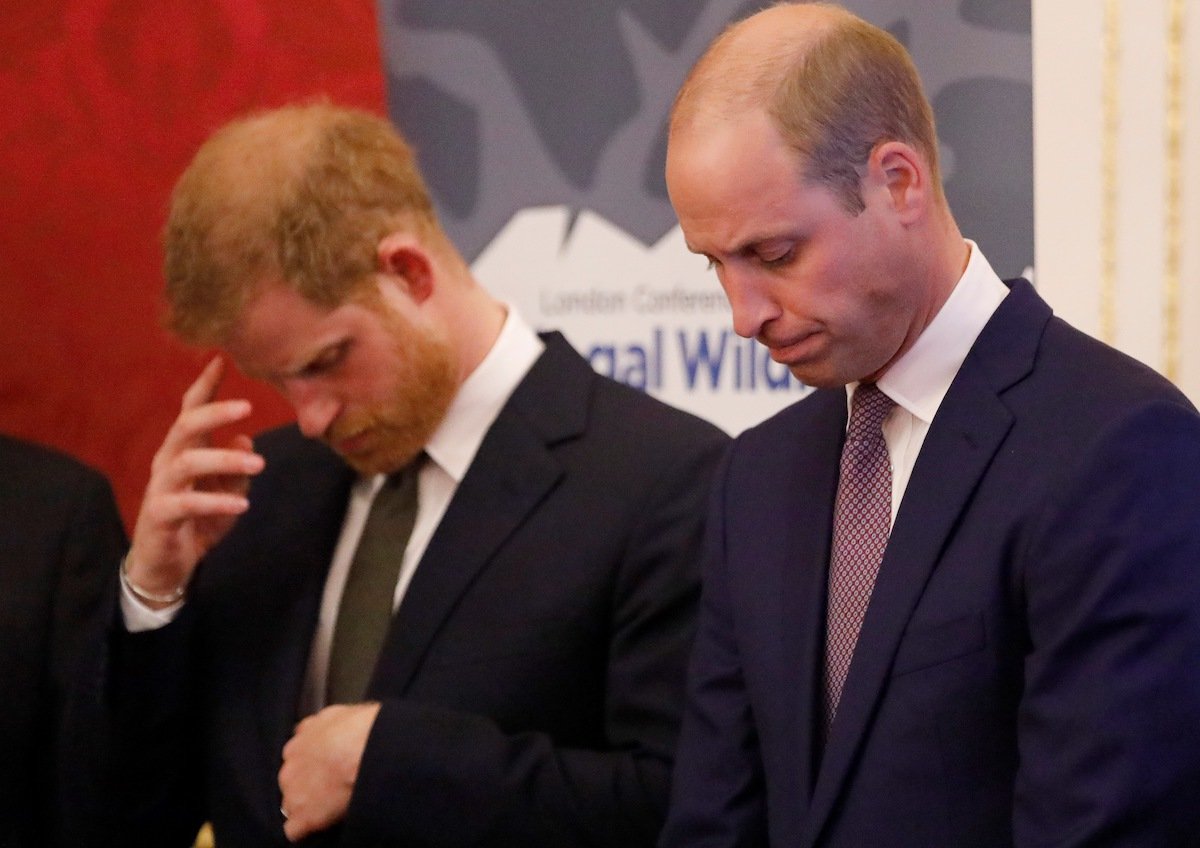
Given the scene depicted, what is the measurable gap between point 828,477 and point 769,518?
9cm

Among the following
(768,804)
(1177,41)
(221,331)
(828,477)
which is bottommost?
(768,804)

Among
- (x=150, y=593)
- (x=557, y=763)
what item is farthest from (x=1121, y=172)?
(x=150, y=593)

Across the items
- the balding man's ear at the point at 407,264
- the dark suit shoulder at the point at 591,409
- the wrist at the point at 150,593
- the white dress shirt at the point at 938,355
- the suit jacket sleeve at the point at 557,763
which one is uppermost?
the balding man's ear at the point at 407,264

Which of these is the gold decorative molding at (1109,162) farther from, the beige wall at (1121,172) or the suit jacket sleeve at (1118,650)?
the suit jacket sleeve at (1118,650)

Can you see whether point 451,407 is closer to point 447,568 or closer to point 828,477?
point 447,568

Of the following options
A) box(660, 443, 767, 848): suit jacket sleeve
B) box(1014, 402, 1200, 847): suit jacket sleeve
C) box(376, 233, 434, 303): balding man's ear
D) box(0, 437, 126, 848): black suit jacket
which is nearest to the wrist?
box(0, 437, 126, 848): black suit jacket

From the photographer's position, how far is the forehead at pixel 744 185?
1.54 m

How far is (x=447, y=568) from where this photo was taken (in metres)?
2.23

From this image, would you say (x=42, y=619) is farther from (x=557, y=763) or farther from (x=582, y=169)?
(x=582, y=169)

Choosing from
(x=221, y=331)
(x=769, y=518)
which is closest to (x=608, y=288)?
(x=221, y=331)

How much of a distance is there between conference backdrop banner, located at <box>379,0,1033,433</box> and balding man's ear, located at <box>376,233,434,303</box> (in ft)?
2.42

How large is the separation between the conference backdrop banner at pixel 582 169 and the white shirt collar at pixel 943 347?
1265 mm

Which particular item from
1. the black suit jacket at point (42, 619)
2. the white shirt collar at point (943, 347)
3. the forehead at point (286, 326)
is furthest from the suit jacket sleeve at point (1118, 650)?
the black suit jacket at point (42, 619)

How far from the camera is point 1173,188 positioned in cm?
254
